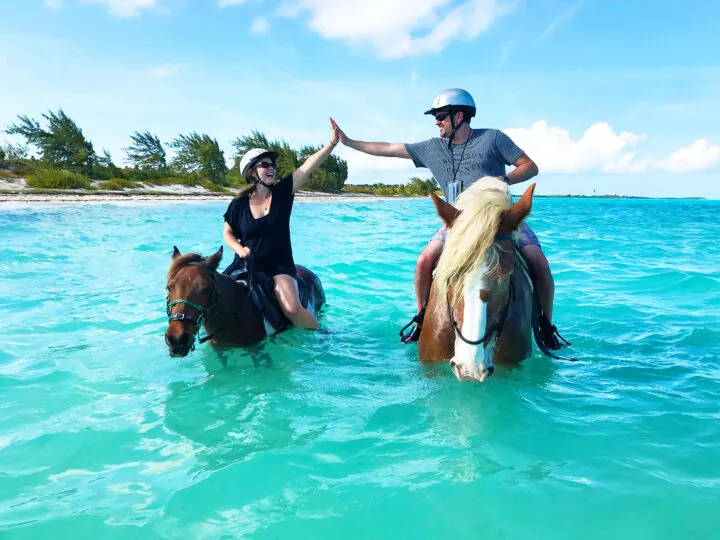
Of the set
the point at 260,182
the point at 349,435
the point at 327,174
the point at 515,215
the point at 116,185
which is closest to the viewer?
the point at 349,435

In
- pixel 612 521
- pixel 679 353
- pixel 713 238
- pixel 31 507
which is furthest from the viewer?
pixel 713 238

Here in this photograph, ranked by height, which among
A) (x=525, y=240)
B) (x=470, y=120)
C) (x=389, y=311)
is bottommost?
(x=389, y=311)

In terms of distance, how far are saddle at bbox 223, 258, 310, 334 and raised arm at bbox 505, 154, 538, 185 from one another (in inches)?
113

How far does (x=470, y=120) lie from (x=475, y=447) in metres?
3.15

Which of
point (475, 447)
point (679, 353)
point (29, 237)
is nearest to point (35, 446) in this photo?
point (475, 447)

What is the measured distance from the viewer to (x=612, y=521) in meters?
2.63

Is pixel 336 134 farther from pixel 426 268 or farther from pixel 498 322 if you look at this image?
pixel 498 322

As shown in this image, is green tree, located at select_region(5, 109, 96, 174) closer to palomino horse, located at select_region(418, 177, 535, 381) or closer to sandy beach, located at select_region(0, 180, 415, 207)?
sandy beach, located at select_region(0, 180, 415, 207)

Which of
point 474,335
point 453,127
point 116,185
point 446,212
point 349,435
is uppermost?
point 453,127

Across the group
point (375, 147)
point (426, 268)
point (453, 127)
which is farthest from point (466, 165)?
point (375, 147)

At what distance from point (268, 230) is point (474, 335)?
3.28 m

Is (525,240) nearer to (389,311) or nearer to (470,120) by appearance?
(470,120)

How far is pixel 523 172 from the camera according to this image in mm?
4805

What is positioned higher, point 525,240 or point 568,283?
point 525,240
